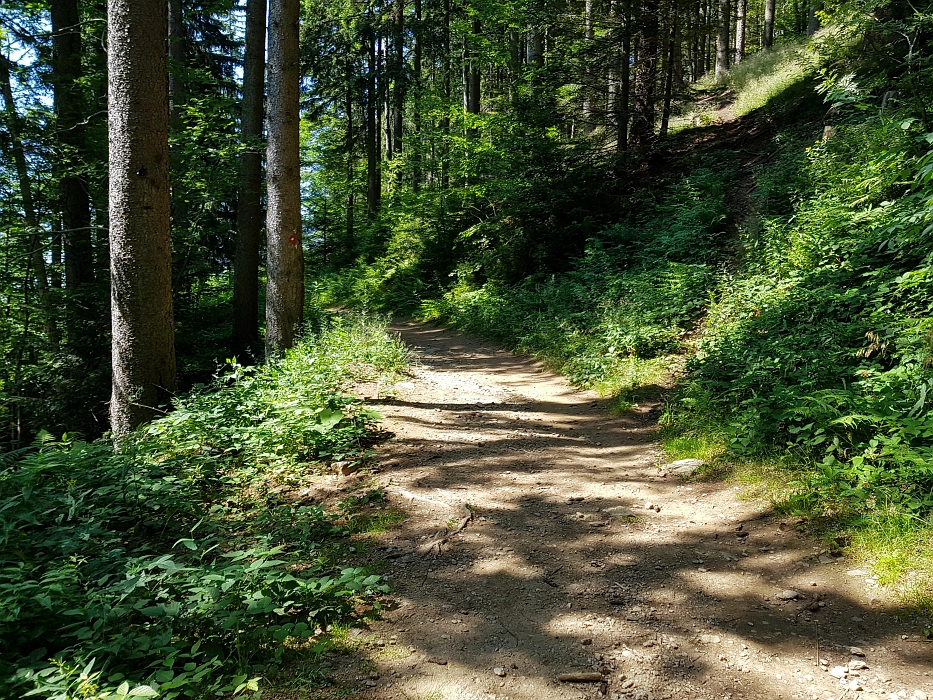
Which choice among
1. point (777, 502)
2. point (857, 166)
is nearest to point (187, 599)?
point (777, 502)

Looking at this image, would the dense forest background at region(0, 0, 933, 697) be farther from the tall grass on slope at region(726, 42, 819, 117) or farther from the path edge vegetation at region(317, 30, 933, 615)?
the tall grass on slope at region(726, 42, 819, 117)

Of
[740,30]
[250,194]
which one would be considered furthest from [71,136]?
[740,30]

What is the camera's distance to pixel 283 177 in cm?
819

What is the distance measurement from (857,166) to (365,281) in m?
18.4

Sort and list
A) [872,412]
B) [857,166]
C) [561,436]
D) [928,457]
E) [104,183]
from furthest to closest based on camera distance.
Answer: [104,183] < [857,166] < [561,436] < [872,412] < [928,457]

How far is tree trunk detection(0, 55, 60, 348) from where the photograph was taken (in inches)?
368

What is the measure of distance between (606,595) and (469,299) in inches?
498

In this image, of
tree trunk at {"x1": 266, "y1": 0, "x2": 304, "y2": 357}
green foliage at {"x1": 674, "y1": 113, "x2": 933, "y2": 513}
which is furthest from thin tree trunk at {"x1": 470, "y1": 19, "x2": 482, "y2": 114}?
green foliage at {"x1": 674, "y1": 113, "x2": 933, "y2": 513}

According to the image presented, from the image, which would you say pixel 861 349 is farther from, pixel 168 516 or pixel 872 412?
pixel 168 516

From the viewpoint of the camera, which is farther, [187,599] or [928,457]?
[928,457]

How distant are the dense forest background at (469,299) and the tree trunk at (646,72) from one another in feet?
0.28

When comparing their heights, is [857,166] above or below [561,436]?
above

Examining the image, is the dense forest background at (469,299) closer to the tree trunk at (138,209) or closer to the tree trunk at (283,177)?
the tree trunk at (283,177)

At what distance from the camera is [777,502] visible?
170 inches
